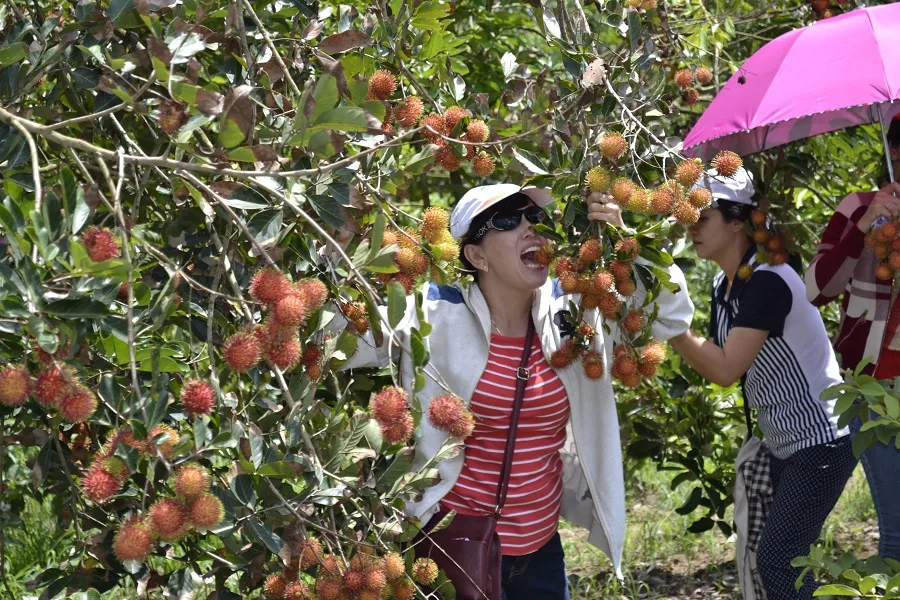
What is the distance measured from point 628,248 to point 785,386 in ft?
3.23

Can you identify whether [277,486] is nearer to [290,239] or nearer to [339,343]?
[339,343]

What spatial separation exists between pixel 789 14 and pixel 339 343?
293 centimetres

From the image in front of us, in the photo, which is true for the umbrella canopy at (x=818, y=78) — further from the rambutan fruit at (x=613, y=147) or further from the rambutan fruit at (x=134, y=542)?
the rambutan fruit at (x=134, y=542)

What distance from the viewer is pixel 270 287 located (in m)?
1.64

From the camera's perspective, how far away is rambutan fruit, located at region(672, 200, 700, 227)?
2217mm

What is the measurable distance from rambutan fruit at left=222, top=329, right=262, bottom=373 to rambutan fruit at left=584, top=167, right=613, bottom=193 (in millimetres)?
856

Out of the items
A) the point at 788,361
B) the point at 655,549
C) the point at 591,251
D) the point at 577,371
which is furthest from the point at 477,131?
the point at 655,549

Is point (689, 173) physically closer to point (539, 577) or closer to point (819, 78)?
point (819, 78)

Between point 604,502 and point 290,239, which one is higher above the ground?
point 290,239

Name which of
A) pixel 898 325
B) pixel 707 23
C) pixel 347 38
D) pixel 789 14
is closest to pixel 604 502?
pixel 898 325

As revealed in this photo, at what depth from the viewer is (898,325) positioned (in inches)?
111

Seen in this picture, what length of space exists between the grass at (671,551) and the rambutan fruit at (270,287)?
277 centimetres

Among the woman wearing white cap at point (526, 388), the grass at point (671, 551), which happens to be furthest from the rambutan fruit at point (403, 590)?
the grass at point (671, 551)

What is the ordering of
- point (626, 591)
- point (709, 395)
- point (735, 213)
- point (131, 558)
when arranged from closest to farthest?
point (131, 558)
point (735, 213)
point (709, 395)
point (626, 591)
